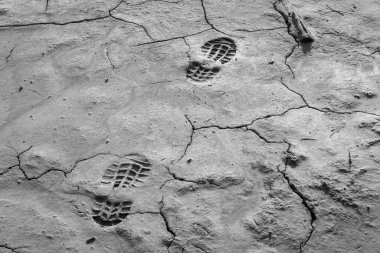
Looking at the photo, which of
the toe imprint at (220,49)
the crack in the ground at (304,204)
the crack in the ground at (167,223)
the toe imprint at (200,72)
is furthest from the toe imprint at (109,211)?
the toe imprint at (220,49)

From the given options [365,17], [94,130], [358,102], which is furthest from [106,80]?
[365,17]

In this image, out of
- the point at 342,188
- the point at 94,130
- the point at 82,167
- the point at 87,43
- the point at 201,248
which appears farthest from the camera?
the point at 87,43

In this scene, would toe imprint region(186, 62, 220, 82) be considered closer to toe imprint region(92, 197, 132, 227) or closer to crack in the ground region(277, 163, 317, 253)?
crack in the ground region(277, 163, 317, 253)

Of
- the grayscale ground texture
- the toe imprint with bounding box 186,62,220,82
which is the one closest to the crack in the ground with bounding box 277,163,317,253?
the grayscale ground texture

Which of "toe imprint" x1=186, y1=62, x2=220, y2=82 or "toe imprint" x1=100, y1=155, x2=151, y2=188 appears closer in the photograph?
"toe imprint" x1=100, y1=155, x2=151, y2=188

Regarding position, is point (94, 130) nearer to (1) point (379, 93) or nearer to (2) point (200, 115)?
(2) point (200, 115)

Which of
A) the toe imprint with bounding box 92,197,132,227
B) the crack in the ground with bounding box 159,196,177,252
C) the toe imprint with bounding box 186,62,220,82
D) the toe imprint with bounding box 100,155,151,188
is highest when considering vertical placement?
the toe imprint with bounding box 186,62,220,82

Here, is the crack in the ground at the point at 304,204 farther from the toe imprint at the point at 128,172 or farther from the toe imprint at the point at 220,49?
the toe imprint at the point at 220,49

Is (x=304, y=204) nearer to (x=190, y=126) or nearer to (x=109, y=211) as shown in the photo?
(x=190, y=126)

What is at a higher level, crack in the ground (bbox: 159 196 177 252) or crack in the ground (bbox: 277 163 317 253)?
crack in the ground (bbox: 277 163 317 253)
